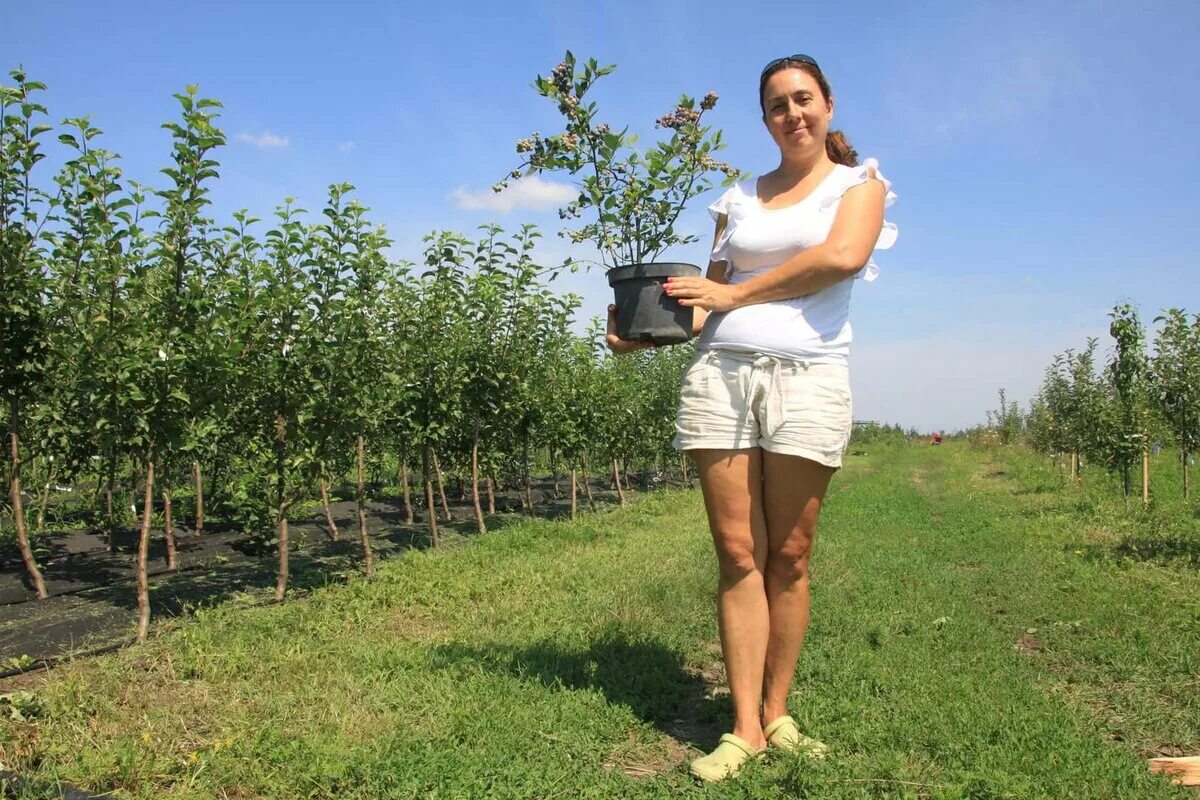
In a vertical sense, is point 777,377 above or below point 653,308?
below

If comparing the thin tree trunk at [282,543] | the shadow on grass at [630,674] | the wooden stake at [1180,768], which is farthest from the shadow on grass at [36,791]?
the thin tree trunk at [282,543]

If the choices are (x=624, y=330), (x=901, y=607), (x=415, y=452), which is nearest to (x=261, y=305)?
(x=624, y=330)

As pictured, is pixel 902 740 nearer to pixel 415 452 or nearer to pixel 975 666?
pixel 975 666

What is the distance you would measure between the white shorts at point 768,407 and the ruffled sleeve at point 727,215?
0.35 m

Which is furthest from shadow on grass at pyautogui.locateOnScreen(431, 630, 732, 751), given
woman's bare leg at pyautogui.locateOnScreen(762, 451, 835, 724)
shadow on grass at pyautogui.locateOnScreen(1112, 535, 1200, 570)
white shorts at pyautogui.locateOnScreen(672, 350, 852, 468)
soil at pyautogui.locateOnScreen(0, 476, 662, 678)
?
shadow on grass at pyautogui.locateOnScreen(1112, 535, 1200, 570)

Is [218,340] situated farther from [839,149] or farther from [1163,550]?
[1163,550]

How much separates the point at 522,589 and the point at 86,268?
3.45m

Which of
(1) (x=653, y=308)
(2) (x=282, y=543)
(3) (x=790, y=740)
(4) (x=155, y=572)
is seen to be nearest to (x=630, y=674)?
(3) (x=790, y=740)

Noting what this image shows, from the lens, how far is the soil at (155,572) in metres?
5.40

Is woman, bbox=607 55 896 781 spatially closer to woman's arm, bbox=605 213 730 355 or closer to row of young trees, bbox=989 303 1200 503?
woman's arm, bbox=605 213 730 355

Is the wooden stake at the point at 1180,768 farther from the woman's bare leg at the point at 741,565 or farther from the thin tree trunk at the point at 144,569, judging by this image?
the thin tree trunk at the point at 144,569

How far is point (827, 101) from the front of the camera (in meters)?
2.60

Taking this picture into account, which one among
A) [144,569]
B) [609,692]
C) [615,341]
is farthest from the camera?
[144,569]

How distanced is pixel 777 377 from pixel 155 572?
7.29m
